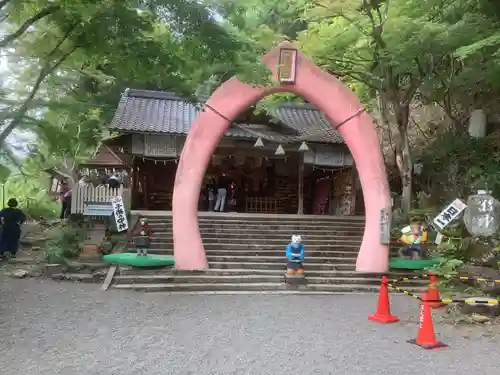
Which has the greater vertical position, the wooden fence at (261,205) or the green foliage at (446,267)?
the wooden fence at (261,205)

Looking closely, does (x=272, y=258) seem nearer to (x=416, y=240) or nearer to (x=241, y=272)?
(x=241, y=272)

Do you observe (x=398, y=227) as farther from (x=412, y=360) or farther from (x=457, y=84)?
(x=412, y=360)

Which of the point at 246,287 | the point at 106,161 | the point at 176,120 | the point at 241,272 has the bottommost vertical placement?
the point at 246,287

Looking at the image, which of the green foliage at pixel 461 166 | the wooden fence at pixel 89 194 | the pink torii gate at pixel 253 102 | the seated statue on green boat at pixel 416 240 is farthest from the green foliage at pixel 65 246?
the green foliage at pixel 461 166

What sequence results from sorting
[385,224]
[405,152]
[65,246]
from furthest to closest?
[405,152], [65,246], [385,224]

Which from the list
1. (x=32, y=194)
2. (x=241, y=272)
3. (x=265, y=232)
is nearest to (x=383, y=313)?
(x=241, y=272)

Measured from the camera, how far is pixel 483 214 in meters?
13.0

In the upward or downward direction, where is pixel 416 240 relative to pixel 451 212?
downward

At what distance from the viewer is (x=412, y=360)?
644 centimetres

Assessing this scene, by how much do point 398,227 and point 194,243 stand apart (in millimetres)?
7767

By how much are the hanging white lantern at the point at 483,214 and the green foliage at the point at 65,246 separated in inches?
438

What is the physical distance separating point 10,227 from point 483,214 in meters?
13.4

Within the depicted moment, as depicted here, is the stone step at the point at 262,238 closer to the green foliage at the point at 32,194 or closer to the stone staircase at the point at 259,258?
the stone staircase at the point at 259,258

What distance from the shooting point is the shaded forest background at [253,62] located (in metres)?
7.71
